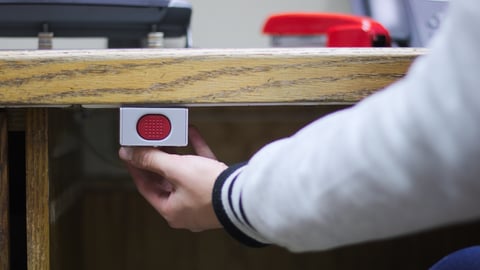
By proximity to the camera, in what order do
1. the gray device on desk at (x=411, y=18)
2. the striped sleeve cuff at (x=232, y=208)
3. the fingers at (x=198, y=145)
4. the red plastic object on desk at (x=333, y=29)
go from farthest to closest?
the gray device on desk at (x=411, y=18) < the red plastic object on desk at (x=333, y=29) < the fingers at (x=198, y=145) < the striped sleeve cuff at (x=232, y=208)

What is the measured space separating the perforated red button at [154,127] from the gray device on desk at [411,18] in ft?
1.51

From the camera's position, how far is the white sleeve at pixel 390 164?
0.26 metres

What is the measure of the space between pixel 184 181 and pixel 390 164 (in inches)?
7.5

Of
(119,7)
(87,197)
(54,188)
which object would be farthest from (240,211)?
(87,197)

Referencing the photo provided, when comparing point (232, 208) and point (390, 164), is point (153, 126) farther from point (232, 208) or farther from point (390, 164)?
point (390, 164)

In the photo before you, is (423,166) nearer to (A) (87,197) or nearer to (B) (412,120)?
(B) (412,120)

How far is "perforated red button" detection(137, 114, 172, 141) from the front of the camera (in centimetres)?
43

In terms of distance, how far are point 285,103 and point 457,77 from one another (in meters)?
0.18

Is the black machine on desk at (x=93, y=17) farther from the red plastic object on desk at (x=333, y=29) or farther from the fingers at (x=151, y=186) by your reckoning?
the fingers at (x=151, y=186)

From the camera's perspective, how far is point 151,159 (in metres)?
0.45

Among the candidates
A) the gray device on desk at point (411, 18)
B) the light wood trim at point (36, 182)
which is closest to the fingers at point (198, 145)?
the light wood trim at point (36, 182)

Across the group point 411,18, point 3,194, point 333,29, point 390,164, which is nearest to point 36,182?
point 3,194

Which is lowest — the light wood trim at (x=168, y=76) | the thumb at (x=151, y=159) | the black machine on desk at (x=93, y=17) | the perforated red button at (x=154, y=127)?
the thumb at (x=151, y=159)

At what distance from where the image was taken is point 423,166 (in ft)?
0.89
